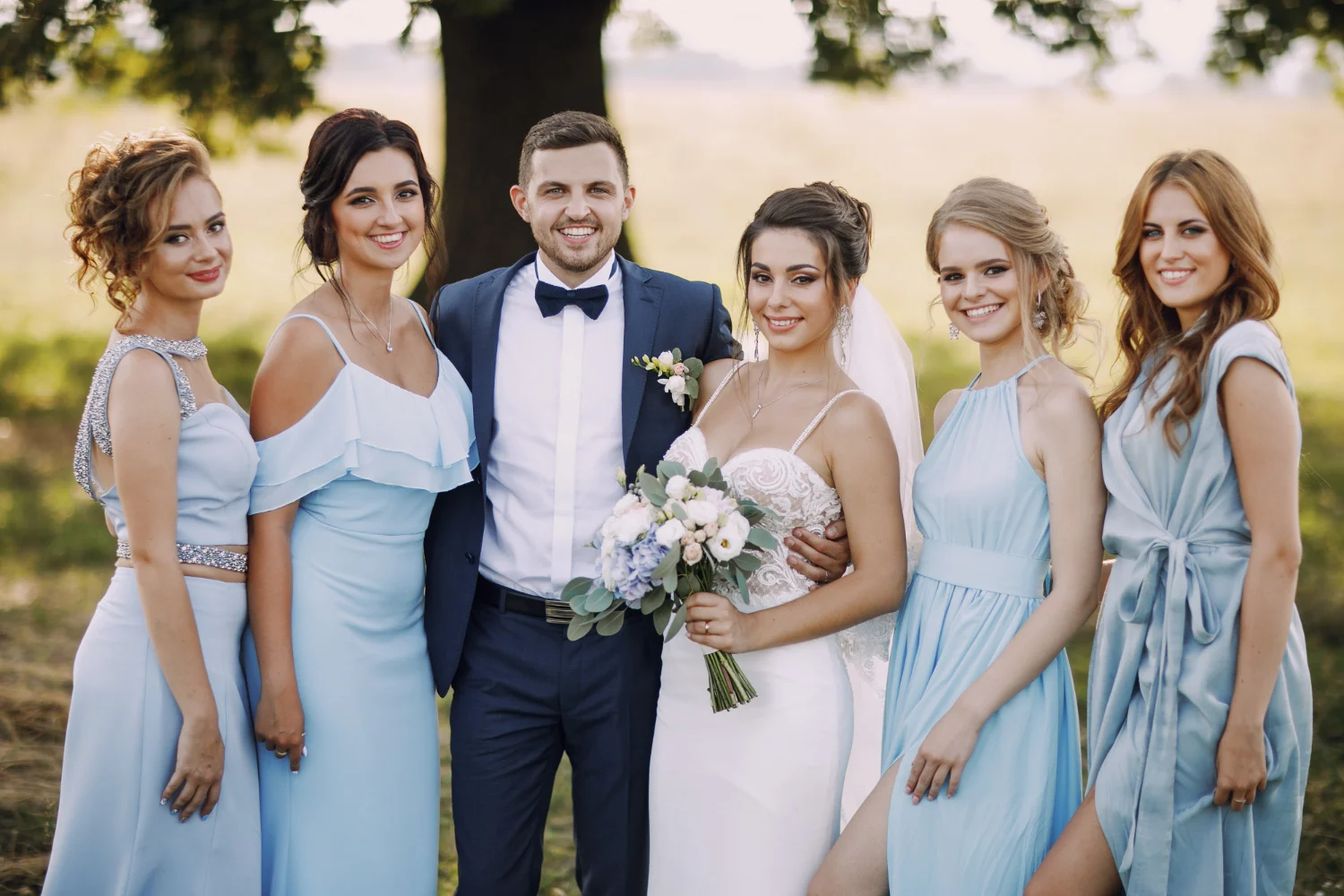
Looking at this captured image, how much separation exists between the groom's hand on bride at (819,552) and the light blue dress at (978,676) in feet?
0.78

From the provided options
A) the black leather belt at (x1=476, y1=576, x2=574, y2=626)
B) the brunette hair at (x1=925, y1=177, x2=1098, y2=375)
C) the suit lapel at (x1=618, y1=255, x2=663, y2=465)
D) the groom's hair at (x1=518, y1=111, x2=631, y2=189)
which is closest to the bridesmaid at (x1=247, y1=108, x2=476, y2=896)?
the black leather belt at (x1=476, y1=576, x2=574, y2=626)

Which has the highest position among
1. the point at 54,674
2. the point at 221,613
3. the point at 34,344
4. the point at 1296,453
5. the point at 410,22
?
the point at 410,22

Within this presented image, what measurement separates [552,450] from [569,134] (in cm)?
97

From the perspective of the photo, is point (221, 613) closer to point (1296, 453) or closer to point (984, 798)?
point (984, 798)

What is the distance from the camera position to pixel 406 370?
3.54 m

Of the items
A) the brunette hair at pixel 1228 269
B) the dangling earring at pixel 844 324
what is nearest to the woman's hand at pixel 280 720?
the dangling earring at pixel 844 324

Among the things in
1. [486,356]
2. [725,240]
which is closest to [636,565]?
[486,356]

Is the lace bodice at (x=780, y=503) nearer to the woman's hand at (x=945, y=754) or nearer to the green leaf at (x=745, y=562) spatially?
the green leaf at (x=745, y=562)

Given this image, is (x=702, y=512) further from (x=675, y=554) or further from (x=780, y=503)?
(x=780, y=503)

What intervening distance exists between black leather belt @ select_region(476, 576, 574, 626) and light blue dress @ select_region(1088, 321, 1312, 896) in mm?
1557

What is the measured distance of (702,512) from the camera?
300 centimetres

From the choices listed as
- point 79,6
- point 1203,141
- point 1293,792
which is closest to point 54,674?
point 79,6

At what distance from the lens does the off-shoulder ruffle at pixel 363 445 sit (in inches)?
128

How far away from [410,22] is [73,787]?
4921mm
